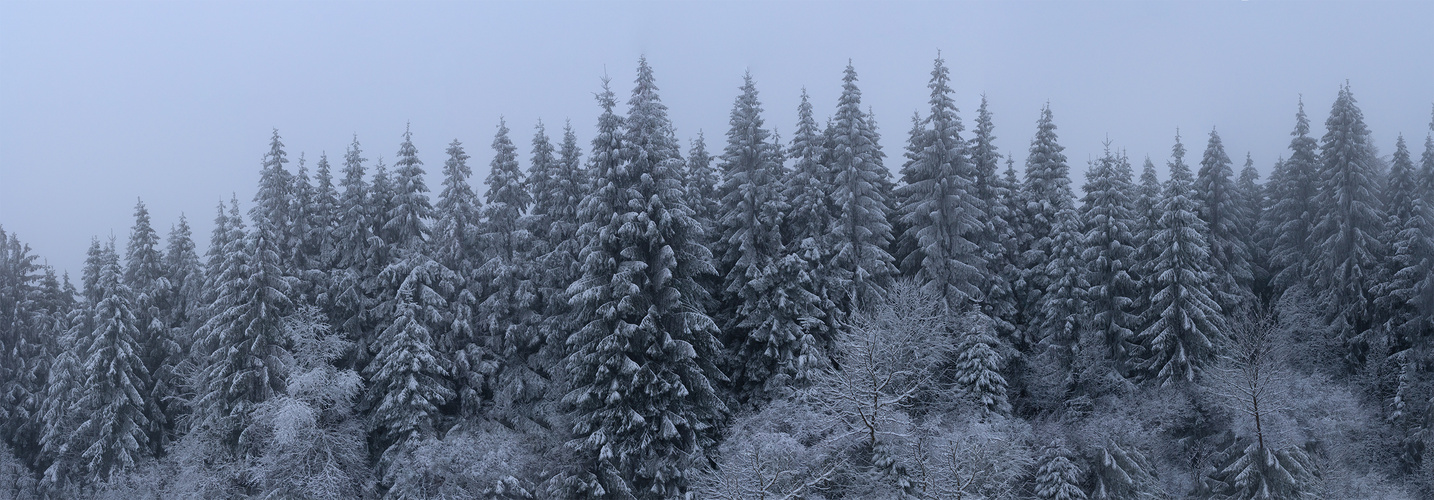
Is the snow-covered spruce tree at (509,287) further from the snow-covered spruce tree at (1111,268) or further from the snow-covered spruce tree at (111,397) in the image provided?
the snow-covered spruce tree at (1111,268)

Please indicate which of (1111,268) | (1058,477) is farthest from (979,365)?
(1111,268)

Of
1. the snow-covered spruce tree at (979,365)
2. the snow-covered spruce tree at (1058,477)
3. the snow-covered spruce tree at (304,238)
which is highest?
the snow-covered spruce tree at (304,238)

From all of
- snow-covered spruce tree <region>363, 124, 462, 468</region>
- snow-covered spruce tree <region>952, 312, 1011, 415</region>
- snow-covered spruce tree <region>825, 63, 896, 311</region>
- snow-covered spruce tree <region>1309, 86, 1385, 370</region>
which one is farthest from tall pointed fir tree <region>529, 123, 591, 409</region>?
snow-covered spruce tree <region>1309, 86, 1385, 370</region>

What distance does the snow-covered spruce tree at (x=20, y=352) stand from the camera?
43625 mm

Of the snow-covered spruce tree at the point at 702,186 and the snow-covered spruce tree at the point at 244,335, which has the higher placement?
the snow-covered spruce tree at the point at 702,186

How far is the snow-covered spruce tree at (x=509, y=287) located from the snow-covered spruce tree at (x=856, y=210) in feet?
41.6

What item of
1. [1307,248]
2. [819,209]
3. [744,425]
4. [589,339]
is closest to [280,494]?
[589,339]

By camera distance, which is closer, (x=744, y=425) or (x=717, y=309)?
(x=744, y=425)

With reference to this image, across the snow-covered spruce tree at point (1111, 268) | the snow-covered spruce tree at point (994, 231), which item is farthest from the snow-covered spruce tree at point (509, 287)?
the snow-covered spruce tree at point (1111, 268)

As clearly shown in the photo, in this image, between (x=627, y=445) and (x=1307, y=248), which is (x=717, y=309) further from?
(x=1307, y=248)

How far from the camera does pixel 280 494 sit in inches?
1362

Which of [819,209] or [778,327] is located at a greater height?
[819,209]

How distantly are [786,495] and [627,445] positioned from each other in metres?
8.40

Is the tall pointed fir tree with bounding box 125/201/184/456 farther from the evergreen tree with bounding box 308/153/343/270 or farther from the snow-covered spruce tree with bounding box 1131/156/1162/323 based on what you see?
the snow-covered spruce tree with bounding box 1131/156/1162/323
